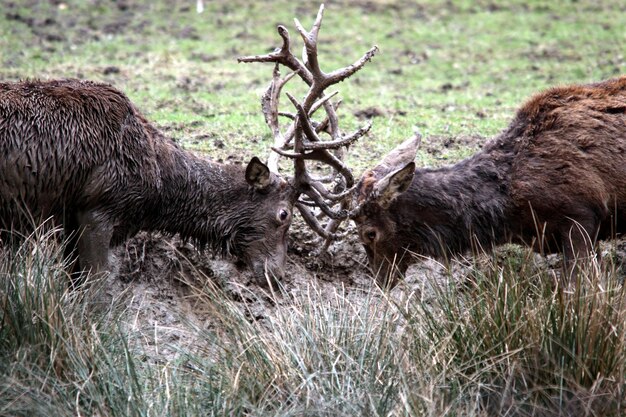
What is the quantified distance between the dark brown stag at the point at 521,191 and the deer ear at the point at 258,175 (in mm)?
751

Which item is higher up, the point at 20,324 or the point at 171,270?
the point at 20,324

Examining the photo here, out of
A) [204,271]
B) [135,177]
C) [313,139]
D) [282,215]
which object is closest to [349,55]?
[204,271]

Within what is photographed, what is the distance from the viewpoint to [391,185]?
773 centimetres

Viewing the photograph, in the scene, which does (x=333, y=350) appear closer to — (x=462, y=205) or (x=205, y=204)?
(x=462, y=205)

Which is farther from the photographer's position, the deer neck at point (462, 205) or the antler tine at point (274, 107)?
the antler tine at point (274, 107)

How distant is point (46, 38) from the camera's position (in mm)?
14398

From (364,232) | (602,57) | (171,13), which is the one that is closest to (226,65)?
(171,13)

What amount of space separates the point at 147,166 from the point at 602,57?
28.3 feet

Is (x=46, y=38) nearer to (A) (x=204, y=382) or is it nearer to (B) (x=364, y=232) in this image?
(B) (x=364, y=232)

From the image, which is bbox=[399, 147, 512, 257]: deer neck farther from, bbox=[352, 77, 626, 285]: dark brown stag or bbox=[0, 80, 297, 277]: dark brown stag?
bbox=[0, 80, 297, 277]: dark brown stag

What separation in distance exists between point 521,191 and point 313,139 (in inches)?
66.5

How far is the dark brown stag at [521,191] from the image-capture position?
302 inches

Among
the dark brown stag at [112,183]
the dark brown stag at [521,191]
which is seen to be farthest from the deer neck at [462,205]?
the dark brown stag at [112,183]

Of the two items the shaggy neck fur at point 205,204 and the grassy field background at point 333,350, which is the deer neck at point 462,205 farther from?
the shaggy neck fur at point 205,204
